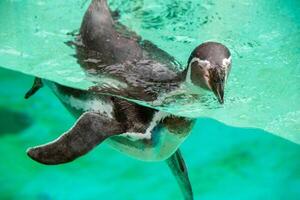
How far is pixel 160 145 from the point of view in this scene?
434 centimetres

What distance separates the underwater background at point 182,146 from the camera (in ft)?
14.0

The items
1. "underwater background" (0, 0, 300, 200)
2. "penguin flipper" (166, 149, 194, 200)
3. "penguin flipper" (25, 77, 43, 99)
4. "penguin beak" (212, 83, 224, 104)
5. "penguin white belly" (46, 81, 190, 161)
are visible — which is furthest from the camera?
"penguin flipper" (25, 77, 43, 99)

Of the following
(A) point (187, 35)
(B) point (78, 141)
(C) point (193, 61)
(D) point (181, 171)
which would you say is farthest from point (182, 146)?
(C) point (193, 61)

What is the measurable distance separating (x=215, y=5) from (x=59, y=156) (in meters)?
1.95

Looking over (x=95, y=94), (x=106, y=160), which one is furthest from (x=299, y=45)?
(x=106, y=160)

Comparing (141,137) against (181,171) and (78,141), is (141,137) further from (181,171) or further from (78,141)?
(181,171)

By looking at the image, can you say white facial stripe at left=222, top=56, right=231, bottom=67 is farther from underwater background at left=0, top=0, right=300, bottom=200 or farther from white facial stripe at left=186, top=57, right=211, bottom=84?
underwater background at left=0, top=0, right=300, bottom=200

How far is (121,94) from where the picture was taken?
410 cm

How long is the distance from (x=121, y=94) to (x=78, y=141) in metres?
0.71

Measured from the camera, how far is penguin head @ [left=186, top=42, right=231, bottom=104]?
9.33 ft

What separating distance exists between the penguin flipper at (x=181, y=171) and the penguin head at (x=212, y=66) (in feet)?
6.49

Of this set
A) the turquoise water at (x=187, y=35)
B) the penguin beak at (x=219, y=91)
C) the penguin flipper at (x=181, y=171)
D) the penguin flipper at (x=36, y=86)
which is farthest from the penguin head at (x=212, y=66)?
the penguin flipper at (x=36, y=86)

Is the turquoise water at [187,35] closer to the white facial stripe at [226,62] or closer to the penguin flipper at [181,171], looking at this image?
the penguin flipper at [181,171]

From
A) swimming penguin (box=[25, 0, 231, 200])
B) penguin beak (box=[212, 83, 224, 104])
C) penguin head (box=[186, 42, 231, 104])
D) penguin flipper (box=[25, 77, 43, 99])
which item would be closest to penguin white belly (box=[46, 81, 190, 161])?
swimming penguin (box=[25, 0, 231, 200])
